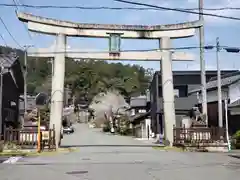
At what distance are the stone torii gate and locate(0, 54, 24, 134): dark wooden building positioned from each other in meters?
8.86

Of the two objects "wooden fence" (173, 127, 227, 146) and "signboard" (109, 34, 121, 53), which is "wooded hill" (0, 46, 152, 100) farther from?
"wooden fence" (173, 127, 227, 146)

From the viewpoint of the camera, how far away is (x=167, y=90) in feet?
105

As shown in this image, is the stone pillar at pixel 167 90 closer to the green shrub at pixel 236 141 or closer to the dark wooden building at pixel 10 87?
the green shrub at pixel 236 141

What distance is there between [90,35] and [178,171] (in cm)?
1754

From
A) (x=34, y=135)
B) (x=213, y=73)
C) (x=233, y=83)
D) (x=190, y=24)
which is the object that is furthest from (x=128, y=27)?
(x=213, y=73)

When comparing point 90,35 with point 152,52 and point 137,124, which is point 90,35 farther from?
point 137,124

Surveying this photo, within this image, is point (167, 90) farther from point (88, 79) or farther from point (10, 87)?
point (88, 79)

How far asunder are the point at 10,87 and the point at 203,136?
21.7m

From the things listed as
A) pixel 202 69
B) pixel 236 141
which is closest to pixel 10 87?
pixel 202 69

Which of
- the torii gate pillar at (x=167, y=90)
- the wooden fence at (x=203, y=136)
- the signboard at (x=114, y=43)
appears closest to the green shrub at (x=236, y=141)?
the wooden fence at (x=203, y=136)

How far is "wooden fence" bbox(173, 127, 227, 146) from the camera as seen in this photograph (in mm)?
30688

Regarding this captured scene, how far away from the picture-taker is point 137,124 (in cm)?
7219

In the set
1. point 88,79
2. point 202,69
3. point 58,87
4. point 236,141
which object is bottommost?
point 236,141

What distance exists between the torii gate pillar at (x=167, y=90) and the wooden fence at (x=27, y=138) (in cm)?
834
